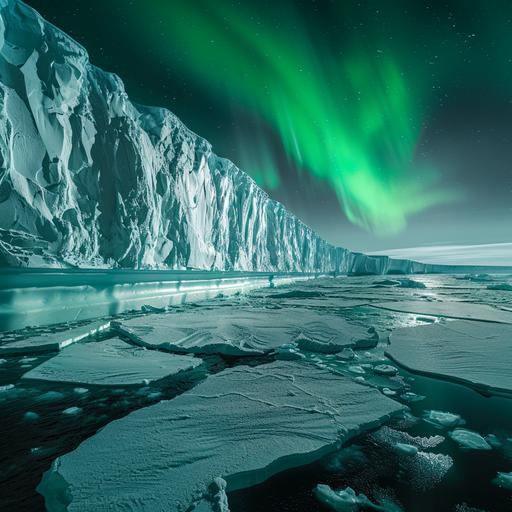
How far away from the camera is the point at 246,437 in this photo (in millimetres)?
1748

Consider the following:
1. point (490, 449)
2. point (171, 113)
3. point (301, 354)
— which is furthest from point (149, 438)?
point (171, 113)

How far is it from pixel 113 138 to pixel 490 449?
25191 millimetres

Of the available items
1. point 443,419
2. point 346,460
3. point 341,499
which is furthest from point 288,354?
point 341,499

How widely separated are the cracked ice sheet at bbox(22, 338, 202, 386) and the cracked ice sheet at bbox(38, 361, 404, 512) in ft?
2.38

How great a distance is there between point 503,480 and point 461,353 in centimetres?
257

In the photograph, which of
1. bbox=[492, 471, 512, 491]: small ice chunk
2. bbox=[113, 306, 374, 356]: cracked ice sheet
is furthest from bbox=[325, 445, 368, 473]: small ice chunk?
bbox=[113, 306, 374, 356]: cracked ice sheet

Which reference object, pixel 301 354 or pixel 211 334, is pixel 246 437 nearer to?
pixel 301 354

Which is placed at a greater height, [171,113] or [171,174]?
[171,113]

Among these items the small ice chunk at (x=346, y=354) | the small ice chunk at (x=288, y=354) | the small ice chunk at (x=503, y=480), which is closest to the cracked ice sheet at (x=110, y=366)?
the small ice chunk at (x=288, y=354)

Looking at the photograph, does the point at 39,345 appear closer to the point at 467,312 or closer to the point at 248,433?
the point at 248,433

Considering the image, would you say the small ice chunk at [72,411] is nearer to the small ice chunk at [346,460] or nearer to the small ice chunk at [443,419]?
the small ice chunk at [346,460]

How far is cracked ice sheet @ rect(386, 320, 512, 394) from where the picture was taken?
2.78 metres

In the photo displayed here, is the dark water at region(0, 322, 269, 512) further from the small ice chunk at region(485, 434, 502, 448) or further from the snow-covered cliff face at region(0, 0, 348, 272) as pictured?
the snow-covered cliff face at region(0, 0, 348, 272)

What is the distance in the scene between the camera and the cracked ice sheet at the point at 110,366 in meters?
2.78
